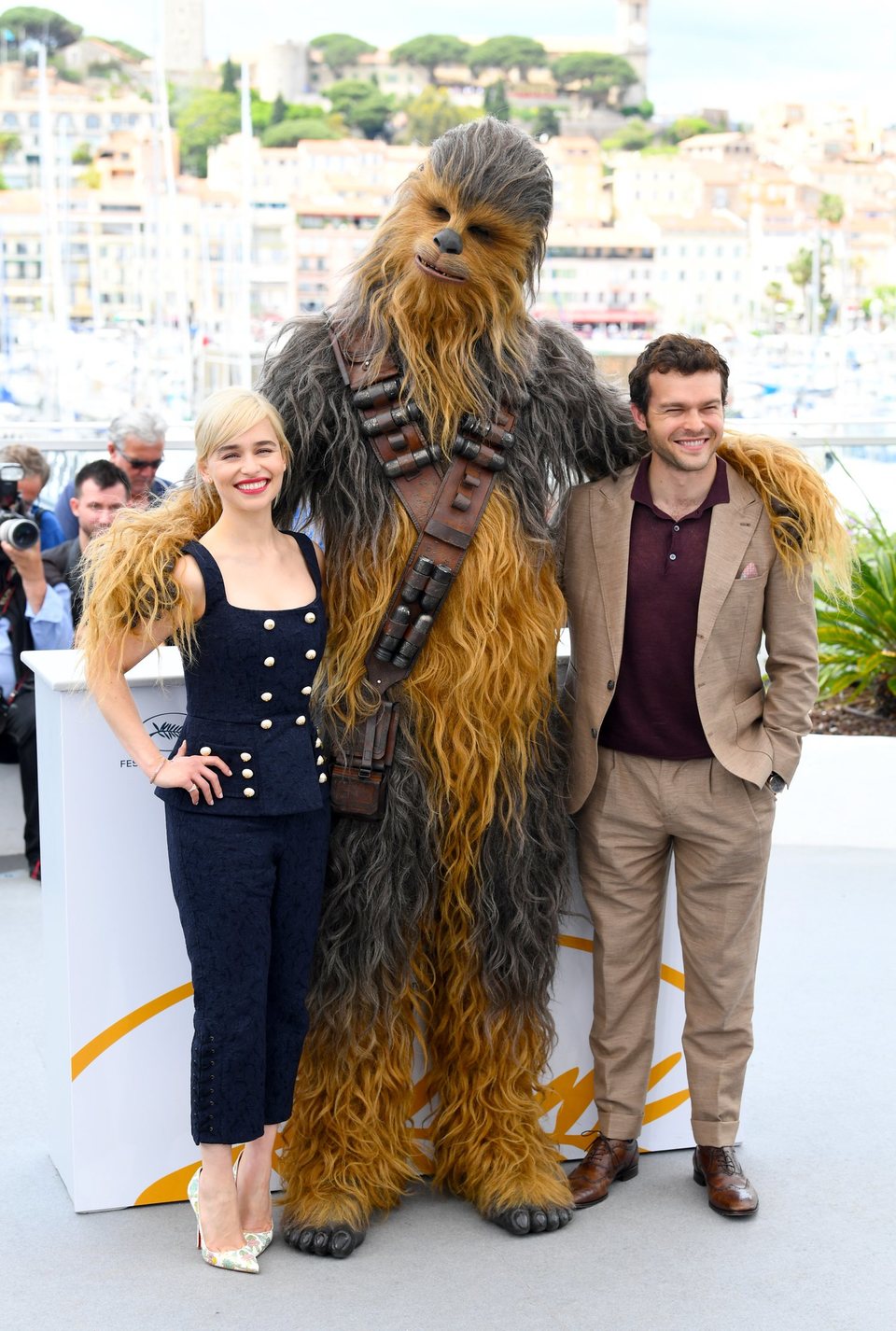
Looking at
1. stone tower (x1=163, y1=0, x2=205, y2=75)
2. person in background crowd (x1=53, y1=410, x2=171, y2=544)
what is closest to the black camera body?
person in background crowd (x1=53, y1=410, x2=171, y2=544)

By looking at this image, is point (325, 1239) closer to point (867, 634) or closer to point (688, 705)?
point (688, 705)

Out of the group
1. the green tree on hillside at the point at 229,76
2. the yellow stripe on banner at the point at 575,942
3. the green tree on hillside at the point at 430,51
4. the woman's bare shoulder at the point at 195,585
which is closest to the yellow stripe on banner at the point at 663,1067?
the yellow stripe on banner at the point at 575,942

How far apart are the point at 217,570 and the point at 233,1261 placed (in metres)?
1.10

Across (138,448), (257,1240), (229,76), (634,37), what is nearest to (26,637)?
(138,448)

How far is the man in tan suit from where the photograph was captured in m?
2.42

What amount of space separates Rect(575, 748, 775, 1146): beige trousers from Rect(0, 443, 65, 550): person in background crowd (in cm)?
282

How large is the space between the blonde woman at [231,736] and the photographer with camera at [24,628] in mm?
1965

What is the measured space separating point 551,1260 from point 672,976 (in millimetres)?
573

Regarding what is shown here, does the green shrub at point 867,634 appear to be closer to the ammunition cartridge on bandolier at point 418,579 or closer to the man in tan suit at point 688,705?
the man in tan suit at point 688,705

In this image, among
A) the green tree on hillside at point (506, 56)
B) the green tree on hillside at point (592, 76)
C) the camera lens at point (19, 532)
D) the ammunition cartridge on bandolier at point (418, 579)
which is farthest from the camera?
the green tree on hillside at point (506, 56)

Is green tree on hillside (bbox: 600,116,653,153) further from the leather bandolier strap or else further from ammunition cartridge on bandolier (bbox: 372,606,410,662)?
ammunition cartridge on bandolier (bbox: 372,606,410,662)

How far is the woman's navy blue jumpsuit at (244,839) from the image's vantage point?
2199mm

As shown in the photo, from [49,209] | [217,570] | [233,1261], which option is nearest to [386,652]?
[217,570]

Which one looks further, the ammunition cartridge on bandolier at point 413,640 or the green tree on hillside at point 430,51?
the green tree on hillside at point 430,51
